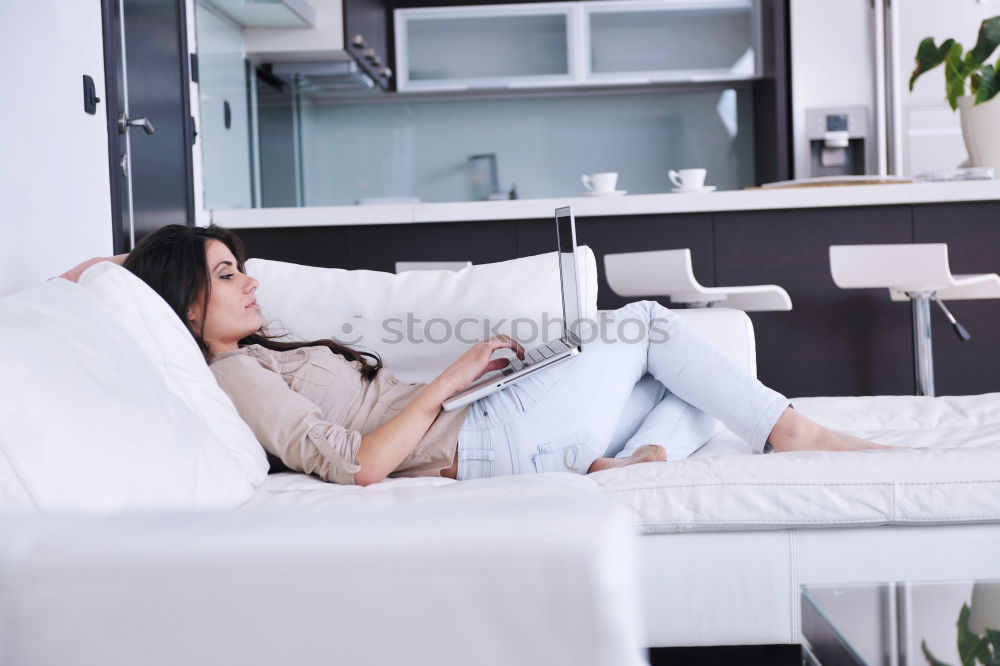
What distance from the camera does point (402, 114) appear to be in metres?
6.50

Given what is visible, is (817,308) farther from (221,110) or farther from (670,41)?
(221,110)

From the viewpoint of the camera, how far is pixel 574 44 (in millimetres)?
5969

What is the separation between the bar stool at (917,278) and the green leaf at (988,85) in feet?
2.46

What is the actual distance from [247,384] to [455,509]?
1172 millimetres

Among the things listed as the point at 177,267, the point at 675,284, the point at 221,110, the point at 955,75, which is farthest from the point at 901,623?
the point at 221,110

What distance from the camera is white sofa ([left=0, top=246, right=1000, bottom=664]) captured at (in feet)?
1.86

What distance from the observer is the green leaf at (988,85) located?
3.59m

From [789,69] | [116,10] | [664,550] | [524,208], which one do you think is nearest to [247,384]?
[664,550]

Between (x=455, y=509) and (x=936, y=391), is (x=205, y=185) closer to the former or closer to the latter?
(x=936, y=391)

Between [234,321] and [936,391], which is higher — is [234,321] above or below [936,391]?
above

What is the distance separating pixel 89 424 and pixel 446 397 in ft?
2.65

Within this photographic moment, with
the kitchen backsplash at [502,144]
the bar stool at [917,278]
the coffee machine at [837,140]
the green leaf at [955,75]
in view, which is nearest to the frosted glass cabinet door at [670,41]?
the kitchen backsplash at [502,144]

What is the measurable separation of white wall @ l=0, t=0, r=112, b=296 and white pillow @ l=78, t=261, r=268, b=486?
736 millimetres

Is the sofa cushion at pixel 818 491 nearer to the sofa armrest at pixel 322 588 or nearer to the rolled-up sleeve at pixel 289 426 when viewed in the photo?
the rolled-up sleeve at pixel 289 426
